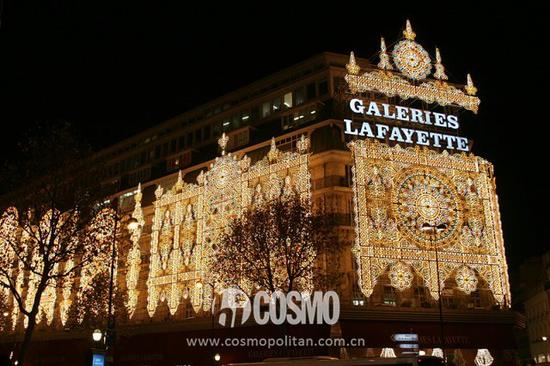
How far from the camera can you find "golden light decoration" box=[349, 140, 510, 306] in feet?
130

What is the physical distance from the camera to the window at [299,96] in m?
48.2

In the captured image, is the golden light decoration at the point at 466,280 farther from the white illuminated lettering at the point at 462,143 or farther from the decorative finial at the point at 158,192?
the decorative finial at the point at 158,192

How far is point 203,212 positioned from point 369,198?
578 inches

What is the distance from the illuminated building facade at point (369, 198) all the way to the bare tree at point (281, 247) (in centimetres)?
359

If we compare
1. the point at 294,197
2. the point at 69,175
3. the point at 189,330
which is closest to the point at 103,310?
the point at 189,330

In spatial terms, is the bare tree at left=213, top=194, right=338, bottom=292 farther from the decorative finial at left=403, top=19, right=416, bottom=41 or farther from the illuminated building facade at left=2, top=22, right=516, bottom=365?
the decorative finial at left=403, top=19, right=416, bottom=41

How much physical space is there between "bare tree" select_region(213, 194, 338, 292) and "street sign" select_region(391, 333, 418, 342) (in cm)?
542

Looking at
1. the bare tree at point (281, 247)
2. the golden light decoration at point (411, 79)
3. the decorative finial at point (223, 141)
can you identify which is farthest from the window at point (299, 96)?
the bare tree at point (281, 247)

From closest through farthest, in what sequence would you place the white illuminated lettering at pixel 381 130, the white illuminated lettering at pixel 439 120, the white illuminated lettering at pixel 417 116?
the white illuminated lettering at pixel 381 130, the white illuminated lettering at pixel 417 116, the white illuminated lettering at pixel 439 120

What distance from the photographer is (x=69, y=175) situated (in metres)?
33.3

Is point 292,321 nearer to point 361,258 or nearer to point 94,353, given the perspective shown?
point 361,258

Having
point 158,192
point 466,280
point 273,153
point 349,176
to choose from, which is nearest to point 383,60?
point 349,176

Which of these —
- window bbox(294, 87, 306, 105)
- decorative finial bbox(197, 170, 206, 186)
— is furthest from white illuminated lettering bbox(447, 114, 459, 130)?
decorative finial bbox(197, 170, 206, 186)

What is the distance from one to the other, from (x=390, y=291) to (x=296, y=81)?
18586mm
